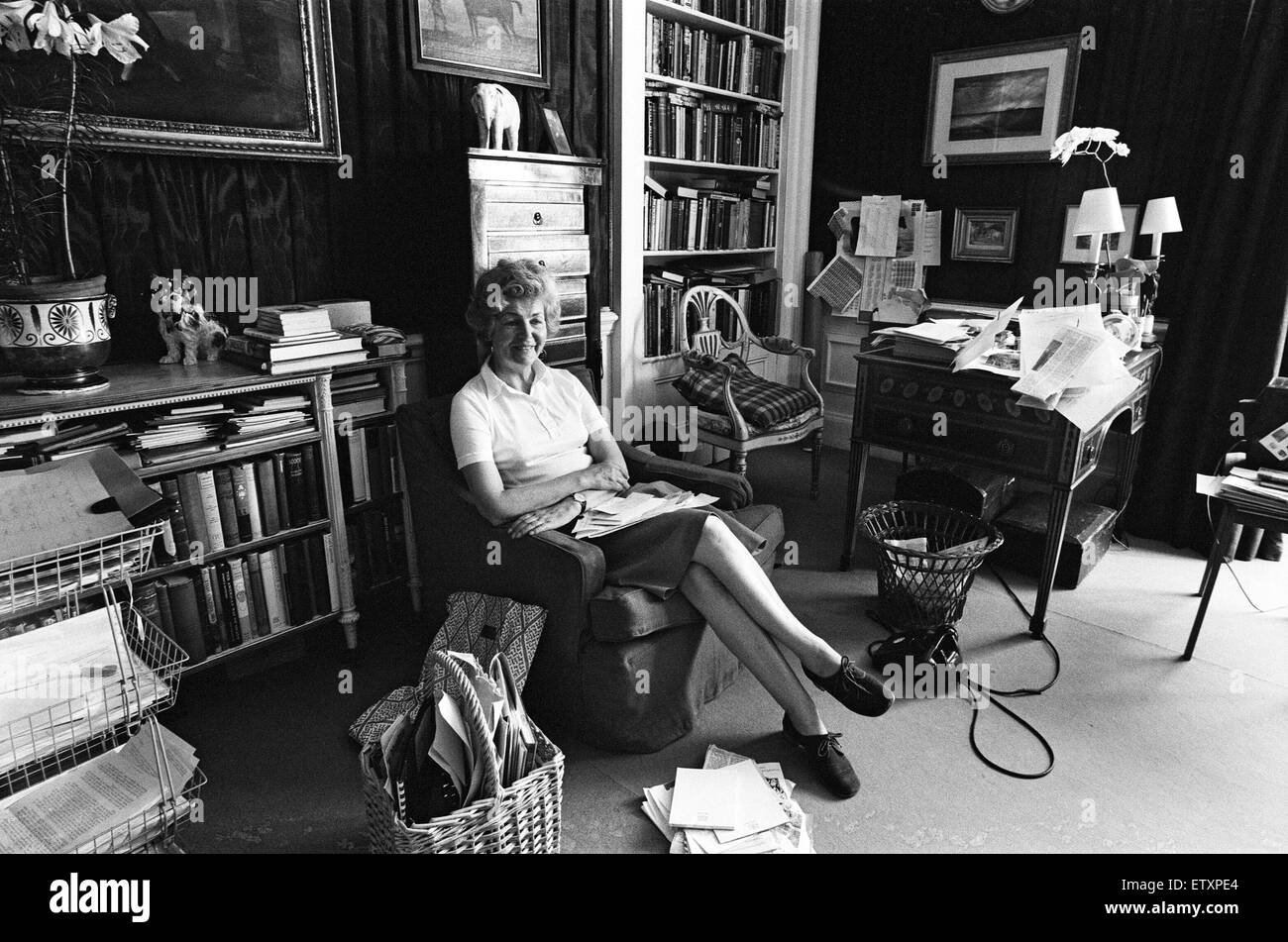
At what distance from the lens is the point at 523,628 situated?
2037 millimetres

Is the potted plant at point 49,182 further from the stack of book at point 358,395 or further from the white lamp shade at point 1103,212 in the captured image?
the white lamp shade at point 1103,212

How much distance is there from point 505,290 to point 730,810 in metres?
1.46

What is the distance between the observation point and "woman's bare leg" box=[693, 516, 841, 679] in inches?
77.9

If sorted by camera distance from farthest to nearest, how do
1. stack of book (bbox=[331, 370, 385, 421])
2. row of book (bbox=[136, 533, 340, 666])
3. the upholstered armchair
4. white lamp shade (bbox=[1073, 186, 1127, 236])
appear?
white lamp shade (bbox=[1073, 186, 1127, 236]), stack of book (bbox=[331, 370, 385, 421]), row of book (bbox=[136, 533, 340, 666]), the upholstered armchair

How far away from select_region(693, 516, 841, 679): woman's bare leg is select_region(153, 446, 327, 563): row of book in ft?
3.88

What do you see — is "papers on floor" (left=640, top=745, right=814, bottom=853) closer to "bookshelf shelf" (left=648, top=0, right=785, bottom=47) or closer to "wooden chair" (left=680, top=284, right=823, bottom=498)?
"wooden chair" (left=680, top=284, right=823, bottom=498)

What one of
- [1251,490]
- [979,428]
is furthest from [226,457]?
[1251,490]

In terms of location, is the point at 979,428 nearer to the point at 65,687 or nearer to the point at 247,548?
the point at 247,548

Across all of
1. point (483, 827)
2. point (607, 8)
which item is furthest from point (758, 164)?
point (483, 827)

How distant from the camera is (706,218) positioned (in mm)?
3971

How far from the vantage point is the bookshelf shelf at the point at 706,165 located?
11.9ft

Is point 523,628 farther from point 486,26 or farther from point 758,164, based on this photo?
point 758,164

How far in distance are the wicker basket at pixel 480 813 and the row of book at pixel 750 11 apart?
335cm

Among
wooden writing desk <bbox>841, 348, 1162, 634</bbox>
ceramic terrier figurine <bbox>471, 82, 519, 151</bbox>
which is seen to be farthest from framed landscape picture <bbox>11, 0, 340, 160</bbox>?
wooden writing desk <bbox>841, 348, 1162, 634</bbox>
